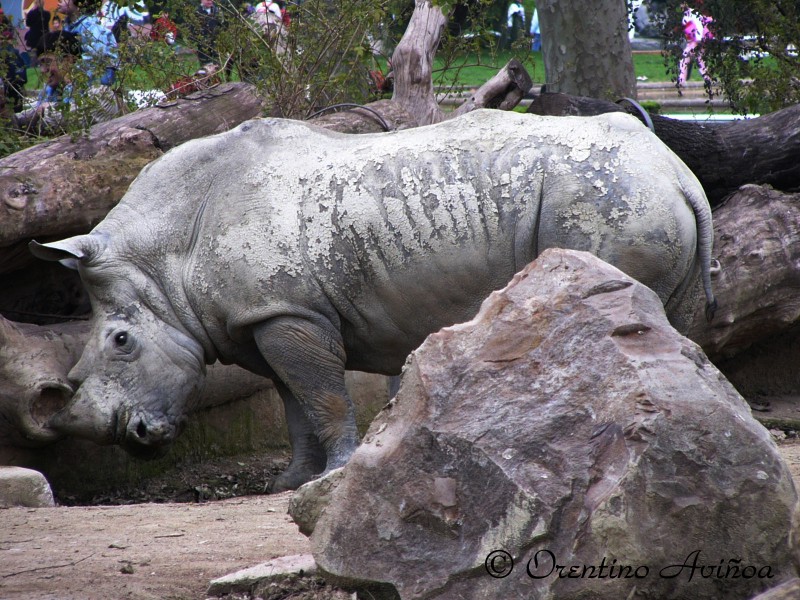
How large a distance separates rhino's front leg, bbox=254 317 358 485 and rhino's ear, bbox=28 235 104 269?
874mm

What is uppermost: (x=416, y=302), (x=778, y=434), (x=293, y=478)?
(x=416, y=302)

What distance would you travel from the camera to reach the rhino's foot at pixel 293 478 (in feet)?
19.2

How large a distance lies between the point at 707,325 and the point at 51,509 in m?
4.26

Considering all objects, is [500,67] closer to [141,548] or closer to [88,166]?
[88,166]

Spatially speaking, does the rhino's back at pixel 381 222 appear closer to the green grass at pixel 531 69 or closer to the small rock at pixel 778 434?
the small rock at pixel 778 434

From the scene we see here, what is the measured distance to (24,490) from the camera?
5.34 meters

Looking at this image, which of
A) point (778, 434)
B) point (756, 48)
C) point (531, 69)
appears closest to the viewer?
point (778, 434)

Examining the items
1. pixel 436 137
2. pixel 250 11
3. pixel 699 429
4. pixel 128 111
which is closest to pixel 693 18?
pixel 250 11

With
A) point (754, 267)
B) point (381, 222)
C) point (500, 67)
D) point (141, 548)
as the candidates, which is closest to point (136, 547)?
point (141, 548)

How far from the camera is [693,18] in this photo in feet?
39.1

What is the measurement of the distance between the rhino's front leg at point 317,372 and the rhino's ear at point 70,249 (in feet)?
2.87

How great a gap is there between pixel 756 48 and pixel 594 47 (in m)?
1.42

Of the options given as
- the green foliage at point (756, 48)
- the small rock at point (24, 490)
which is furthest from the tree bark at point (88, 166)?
the green foliage at point (756, 48)

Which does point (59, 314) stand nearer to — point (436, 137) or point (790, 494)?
point (436, 137)
